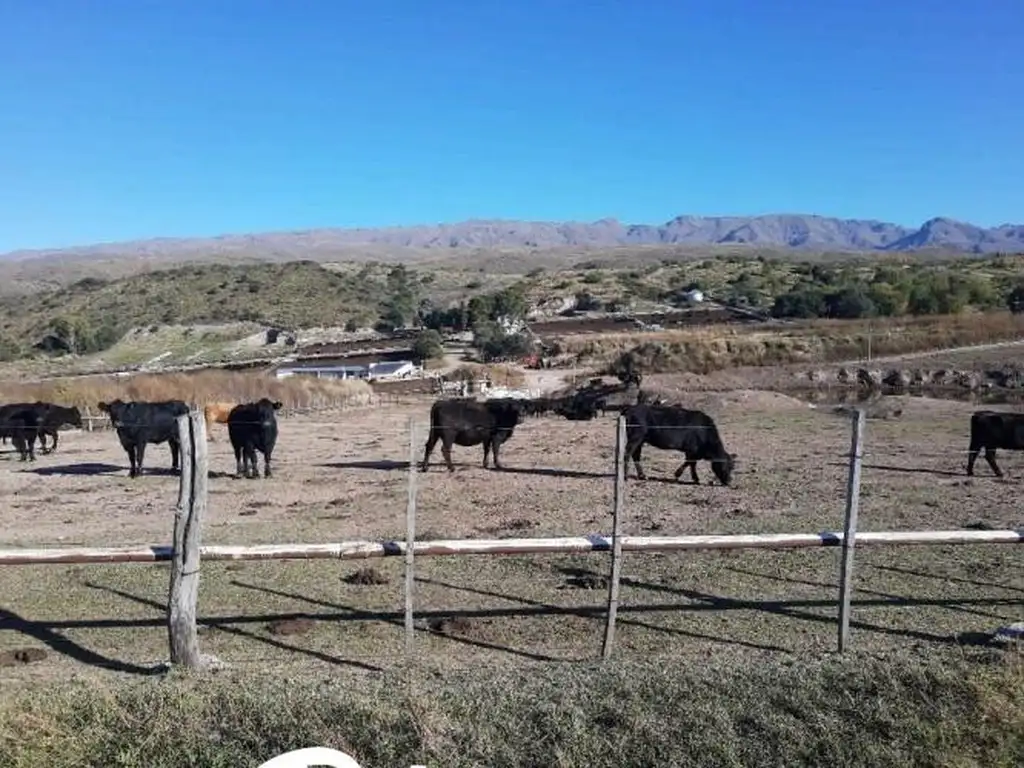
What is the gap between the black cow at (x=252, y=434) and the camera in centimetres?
1942

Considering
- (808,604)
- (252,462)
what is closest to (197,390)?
(252,462)

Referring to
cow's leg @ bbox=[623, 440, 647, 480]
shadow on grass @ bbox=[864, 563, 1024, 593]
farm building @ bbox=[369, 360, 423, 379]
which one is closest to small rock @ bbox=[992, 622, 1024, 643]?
shadow on grass @ bbox=[864, 563, 1024, 593]

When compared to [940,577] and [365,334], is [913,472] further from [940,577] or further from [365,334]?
[365,334]

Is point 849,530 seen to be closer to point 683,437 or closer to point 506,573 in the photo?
point 506,573

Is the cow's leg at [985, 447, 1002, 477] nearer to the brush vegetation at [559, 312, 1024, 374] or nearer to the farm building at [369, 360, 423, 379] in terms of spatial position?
the brush vegetation at [559, 312, 1024, 374]

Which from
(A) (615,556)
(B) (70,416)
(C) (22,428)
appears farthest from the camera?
(B) (70,416)

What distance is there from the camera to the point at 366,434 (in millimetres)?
28375

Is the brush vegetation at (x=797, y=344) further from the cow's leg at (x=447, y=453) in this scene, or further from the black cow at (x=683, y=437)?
the black cow at (x=683, y=437)

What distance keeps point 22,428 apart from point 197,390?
1341 centimetres

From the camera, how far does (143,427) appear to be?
1995 cm

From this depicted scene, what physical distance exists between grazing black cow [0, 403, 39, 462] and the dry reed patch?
8.44m

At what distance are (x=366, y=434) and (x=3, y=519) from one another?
13642mm

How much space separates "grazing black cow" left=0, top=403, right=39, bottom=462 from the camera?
2327cm

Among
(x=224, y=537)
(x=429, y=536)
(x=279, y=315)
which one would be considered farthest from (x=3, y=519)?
(x=279, y=315)
